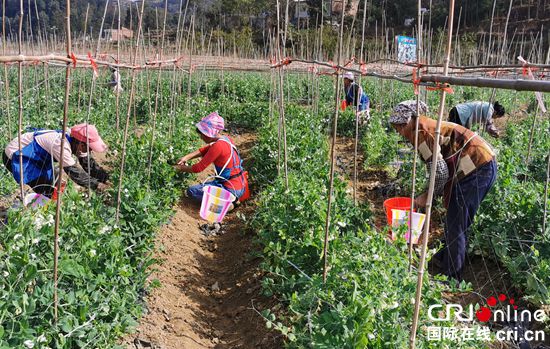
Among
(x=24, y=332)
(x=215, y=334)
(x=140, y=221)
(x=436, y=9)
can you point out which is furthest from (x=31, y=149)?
(x=436, y=9)

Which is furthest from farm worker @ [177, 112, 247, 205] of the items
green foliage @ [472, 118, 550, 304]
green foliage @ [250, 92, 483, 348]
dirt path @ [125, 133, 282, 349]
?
green foliage @ [472, 118, 550, 304]

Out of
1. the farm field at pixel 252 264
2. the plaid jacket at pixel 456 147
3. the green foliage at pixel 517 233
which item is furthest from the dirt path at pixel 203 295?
the green foliage at pixel 517 233

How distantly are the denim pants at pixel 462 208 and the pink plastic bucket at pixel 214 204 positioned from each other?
2.34 meters

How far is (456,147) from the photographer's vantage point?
12.3 feet

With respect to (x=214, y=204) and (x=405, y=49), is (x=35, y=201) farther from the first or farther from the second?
(x=405, y=49)

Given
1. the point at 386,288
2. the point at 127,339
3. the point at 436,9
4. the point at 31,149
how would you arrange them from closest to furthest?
the point at 386,288
the point at 127,339
the point at 31,149
the point at 436,9

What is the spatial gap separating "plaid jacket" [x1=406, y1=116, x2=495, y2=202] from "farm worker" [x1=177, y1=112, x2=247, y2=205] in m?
2.24

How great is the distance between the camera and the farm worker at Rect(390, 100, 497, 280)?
3691 millimetres

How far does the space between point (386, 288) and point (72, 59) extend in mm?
1915

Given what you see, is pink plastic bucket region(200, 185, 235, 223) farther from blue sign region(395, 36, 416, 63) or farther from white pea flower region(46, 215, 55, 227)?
blue sign region(395, 36, 416, 63)

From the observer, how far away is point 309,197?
12.1 ft

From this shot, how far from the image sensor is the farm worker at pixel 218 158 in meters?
5.31

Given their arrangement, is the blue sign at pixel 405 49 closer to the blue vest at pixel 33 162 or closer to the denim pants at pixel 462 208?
the denim pants at pixel 462 208

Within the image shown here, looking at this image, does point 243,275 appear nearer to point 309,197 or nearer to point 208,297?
point 208,297
